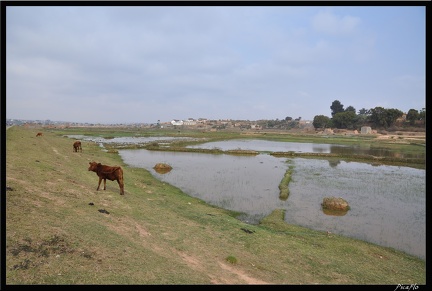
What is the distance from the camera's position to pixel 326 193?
2492 cm

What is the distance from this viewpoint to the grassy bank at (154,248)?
7.97 meters

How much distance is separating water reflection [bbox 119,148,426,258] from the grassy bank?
268 centimetres

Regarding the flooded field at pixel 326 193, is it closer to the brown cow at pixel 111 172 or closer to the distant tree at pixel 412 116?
the brown cow at pixel 111 172

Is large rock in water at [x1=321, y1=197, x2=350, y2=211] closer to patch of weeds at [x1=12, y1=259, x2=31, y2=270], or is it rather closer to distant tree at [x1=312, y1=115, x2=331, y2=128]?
patch of weeds at [x1=12, y1=259, x2=31, y2=270]

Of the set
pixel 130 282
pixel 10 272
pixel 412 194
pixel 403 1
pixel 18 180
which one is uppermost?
pixel 403 1

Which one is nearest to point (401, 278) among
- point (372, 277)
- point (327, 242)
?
point (372, 277)

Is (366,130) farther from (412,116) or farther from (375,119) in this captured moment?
(412,116)

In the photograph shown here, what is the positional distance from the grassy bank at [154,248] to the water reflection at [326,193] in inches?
105

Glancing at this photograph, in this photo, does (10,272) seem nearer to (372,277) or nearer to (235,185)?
(372,277)

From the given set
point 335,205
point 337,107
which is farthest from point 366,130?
point 335,205

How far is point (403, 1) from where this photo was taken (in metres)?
7.75

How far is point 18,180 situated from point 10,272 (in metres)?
8.05

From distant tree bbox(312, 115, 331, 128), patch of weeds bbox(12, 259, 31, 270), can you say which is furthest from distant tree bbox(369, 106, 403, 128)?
patch of weeds bbox(12, 259, 31, 270)

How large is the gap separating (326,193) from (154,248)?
63.7 feet
